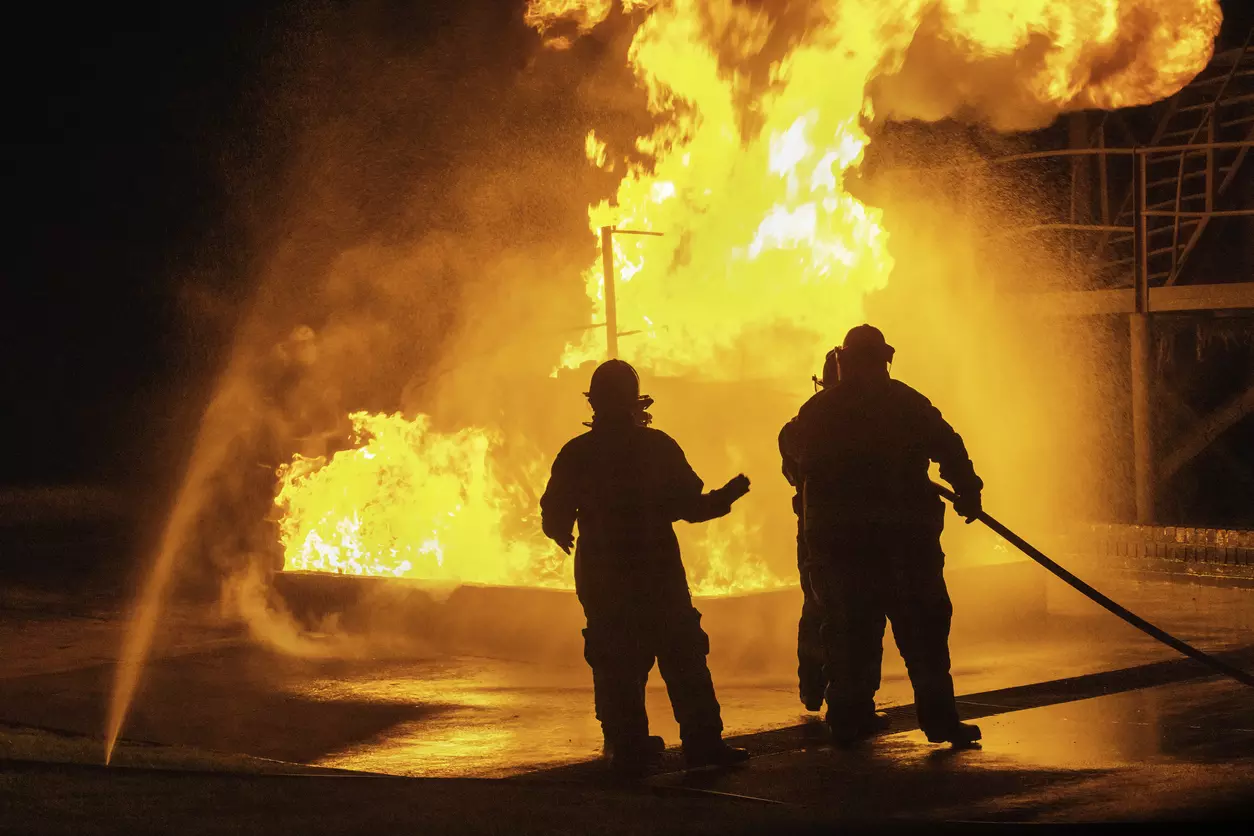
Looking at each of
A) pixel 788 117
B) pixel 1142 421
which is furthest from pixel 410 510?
pixel 1142 421

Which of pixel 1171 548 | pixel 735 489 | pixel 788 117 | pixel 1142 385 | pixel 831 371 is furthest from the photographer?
pixel 1142 385

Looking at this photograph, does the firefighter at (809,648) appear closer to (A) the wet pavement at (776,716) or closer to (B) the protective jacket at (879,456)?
(A) the wet pavement at (776,716)

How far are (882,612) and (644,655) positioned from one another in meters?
1.03

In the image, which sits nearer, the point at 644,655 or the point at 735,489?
the point at 735,489

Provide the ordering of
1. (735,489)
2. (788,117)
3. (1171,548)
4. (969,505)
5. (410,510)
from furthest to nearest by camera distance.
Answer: (1171,548)
(410,510)
(788,117)
(969,505)
(735,489)

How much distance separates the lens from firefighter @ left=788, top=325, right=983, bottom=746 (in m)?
6.40

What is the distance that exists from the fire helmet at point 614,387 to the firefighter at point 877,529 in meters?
0.81

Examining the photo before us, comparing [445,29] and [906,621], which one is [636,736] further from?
[445,29]

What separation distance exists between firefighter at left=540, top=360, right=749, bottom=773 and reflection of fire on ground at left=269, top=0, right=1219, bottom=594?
14.8ft

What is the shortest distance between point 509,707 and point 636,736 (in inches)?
78.2

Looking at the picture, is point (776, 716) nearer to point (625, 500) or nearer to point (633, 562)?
point (633, 562)

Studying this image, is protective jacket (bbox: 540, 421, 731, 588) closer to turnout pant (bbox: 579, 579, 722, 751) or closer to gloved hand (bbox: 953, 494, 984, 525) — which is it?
turnout pant (bbox: 579, 579, 722, 751)

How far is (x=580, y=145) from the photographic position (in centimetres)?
1756

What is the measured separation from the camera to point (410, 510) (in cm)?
1177
